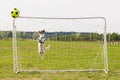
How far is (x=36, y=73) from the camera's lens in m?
11.8

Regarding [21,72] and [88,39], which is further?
[88,39]

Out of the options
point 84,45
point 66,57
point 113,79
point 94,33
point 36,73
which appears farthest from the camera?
point 66,57

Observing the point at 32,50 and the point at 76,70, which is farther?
the point at 32,50

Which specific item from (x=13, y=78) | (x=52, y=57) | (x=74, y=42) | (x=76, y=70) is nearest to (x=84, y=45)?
(x=74, y=42)

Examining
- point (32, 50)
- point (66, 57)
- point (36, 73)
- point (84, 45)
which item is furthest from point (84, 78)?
point (32, 50)

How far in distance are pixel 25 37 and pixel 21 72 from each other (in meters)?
1.96

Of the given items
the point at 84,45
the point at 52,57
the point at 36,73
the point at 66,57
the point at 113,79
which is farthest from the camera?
the point at 52,57

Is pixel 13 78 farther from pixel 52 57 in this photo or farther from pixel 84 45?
pixel 52 57

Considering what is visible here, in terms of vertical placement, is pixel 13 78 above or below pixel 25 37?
below

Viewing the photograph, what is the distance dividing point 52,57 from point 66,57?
4.26 feet

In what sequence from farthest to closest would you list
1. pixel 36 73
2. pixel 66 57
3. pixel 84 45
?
1. pixel 66 57
2. pixel 84 45
3. pixel 36 73

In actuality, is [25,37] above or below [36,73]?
above

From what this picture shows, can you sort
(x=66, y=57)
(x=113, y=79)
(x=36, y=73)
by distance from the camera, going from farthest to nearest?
(x=66, y=57)
(x=36, y=73)
(x=113, y=79)

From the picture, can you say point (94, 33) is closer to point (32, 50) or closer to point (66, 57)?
point (66, 57)
